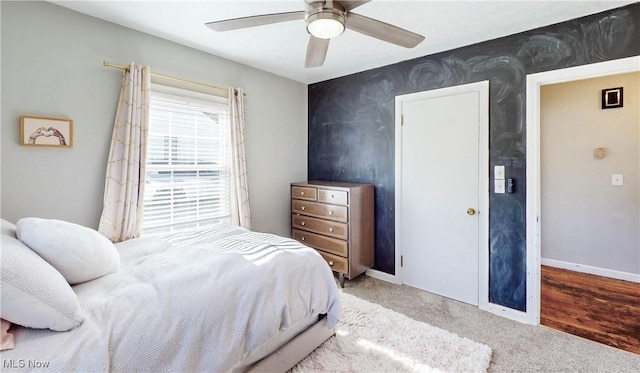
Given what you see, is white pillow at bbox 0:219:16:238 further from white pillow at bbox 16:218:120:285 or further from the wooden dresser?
the wooden dresser

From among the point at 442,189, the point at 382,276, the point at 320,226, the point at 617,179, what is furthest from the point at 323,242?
the point at 617,179

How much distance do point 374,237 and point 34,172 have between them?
3.09 meters

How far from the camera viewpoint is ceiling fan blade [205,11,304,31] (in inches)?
62.0

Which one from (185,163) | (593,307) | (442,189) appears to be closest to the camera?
(593,307)

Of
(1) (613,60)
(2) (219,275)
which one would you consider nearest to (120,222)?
(2) (219,275)

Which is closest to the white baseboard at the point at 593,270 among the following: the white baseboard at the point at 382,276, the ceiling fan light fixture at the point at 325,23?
the white baseboard at the point at 382,276

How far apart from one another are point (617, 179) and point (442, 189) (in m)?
2.21

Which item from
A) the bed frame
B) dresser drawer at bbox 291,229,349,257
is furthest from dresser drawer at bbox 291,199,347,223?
the bed frame

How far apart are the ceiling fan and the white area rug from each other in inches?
81.7

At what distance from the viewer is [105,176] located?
2.30 m

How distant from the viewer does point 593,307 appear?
269cm

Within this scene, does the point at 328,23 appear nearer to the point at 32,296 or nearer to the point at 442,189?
the point at 32,296

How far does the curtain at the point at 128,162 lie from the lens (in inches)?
89.0

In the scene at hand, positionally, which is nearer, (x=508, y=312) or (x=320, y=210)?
(x=508, y=312)
